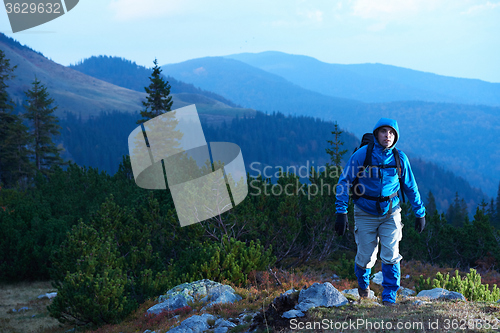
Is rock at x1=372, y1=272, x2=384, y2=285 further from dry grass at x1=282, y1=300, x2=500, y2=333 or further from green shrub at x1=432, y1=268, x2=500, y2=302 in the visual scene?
dry grass at x1=282, y1=300, x2=500, y2=333

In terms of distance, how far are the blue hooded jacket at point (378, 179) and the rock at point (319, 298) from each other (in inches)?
45.8

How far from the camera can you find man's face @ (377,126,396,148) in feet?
17.6

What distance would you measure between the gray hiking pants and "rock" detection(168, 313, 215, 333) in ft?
8.12

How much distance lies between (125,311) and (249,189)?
6.78 metres

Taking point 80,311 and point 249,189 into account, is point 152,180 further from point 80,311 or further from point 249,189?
point 80,311

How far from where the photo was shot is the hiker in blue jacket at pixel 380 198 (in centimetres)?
540

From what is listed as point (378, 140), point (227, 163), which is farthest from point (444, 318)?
point (227, 163)

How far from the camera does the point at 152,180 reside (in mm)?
13914

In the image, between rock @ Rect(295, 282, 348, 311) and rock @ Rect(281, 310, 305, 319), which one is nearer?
rock @ Rect(281, 310, 305, 319)

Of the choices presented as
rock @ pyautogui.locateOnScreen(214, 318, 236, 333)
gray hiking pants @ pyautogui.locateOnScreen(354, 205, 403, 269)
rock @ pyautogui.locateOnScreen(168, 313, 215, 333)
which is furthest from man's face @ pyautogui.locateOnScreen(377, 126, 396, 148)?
rock @ pyautogui.locateOnScreen(168, 313, 215, 333)

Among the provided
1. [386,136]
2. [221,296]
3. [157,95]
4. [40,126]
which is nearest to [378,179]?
Answer: [386,136]

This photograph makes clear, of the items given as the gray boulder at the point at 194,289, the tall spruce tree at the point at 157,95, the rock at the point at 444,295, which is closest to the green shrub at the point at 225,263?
the gray boulder at the point at 194,289

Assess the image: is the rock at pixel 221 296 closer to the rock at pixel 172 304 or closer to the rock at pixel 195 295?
the rock at pixel 195 295
